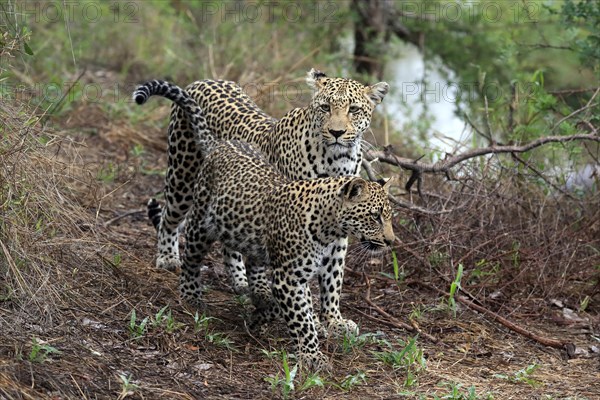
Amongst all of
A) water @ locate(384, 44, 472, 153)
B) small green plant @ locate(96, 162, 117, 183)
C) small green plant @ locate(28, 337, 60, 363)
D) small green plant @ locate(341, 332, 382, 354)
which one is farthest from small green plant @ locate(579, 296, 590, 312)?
water @ locate(384, 44, 472, 153)

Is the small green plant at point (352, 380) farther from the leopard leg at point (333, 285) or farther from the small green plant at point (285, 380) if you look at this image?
the leopard leg at point (333, 285)

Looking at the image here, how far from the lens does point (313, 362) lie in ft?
20.4

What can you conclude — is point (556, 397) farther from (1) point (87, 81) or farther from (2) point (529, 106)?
(1) point (87, 81)

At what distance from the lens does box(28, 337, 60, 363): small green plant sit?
5.35 metres

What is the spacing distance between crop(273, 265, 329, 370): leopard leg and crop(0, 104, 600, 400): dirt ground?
5.7 inches

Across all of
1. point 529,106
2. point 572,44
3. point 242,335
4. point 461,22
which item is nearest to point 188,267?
point 242,335

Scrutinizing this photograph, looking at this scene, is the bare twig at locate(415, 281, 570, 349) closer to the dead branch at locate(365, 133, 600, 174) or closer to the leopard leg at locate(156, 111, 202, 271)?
the dead branch at locate(365, 133, 600, 174)

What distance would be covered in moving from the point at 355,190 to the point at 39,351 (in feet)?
6.87

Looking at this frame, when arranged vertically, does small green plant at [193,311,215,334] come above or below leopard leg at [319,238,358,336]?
below

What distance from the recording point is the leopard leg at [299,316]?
6.25 metres

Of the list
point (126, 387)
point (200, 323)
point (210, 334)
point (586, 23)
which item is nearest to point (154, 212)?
point (200, 323)

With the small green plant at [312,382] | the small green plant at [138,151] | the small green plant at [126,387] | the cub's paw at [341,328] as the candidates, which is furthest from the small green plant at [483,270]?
the small green plant at [138,151]

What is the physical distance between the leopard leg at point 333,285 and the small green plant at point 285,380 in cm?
102

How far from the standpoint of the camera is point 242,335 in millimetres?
6805
